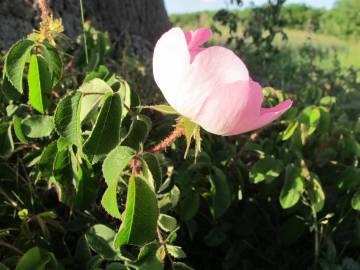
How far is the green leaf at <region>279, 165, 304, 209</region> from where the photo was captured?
136 centimetres

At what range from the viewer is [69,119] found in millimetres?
864

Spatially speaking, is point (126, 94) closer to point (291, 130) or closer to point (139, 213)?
point (139, 213)

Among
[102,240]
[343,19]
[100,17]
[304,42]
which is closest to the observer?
[102,240]

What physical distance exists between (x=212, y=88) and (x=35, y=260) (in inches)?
19.6

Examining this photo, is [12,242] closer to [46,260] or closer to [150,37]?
[46,260]

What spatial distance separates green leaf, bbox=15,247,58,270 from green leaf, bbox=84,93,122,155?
257 millimetres

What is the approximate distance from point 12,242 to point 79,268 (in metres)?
0.17

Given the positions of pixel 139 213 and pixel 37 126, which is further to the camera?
pixel 37 126

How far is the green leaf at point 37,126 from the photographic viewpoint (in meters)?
1.10

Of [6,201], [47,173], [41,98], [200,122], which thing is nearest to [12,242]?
[6,201]

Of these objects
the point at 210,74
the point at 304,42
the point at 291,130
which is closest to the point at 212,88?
the point at 210,74

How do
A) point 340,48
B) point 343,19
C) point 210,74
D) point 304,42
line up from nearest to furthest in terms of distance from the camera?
point 210,74 < point 304,42 < point 340,48 < point 343,19

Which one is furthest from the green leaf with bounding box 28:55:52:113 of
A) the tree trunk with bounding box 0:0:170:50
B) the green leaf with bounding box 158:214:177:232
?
the tree trunk with bounding box 0:0:170:50

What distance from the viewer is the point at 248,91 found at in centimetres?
72
